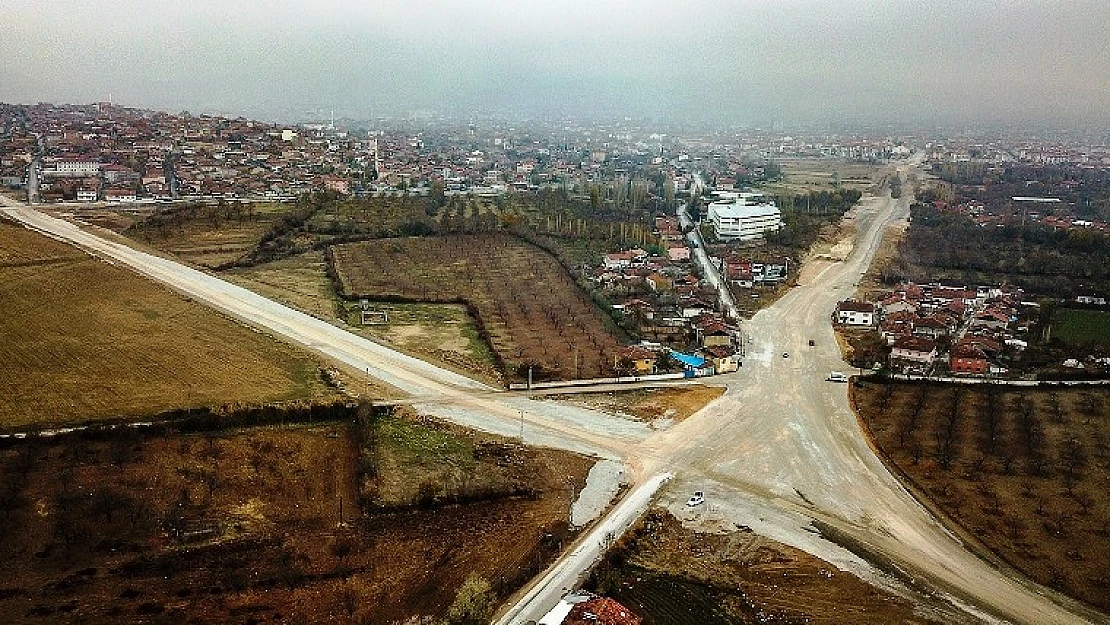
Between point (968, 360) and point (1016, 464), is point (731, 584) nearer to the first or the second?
point (1016, 464)

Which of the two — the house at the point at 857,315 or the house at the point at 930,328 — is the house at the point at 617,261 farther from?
the house at the point at 930,328

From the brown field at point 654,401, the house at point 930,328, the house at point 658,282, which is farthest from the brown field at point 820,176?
the brown field at point 654,401

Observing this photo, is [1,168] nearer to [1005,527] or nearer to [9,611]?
[9,611]

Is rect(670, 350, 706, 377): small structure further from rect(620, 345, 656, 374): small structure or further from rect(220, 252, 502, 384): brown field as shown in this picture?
rect(220, 252, 502, 384): brown field

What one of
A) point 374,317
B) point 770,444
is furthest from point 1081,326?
point 374,317

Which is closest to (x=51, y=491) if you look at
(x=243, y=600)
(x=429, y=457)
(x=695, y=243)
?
(x=243, y=600)

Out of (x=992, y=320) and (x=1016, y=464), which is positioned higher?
(x=992, y=320)

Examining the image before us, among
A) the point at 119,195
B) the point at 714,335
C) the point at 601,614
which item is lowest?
the point at 601,614
